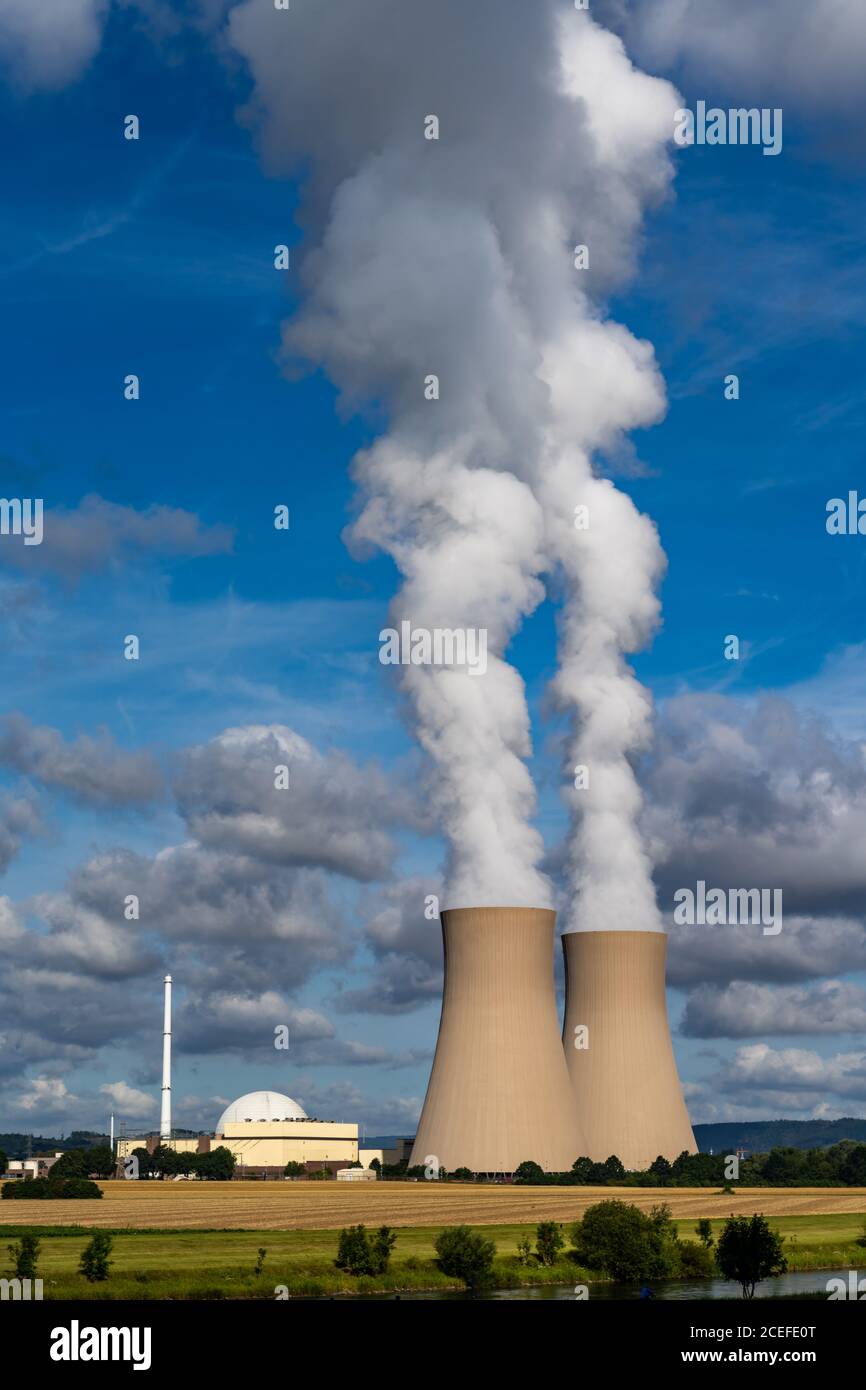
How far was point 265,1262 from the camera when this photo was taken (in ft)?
113

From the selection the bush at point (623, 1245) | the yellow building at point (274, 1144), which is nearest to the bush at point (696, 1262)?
the bush at point (623, 1245)

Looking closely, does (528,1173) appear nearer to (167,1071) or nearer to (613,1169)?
(613,1169)

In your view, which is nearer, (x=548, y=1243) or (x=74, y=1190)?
(x=548, y=1243)

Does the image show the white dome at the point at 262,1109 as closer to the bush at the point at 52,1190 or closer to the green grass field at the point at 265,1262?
the bush at the point at 52,1190

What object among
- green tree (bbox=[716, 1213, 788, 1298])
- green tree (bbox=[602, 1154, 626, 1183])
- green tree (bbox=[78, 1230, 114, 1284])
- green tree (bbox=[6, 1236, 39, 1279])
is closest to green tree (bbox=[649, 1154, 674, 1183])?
green tree (bbox=[602, 1154, 626, 1183])

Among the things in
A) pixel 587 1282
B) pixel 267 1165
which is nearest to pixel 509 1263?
pixel 587 1282

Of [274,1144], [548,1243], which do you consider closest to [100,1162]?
[274,1144]

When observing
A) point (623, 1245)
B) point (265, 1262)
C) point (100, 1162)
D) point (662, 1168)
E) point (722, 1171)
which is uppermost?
point (662, 1168)

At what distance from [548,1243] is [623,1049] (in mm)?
23869

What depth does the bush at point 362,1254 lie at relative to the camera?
33500 millimetres
